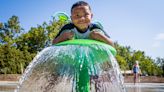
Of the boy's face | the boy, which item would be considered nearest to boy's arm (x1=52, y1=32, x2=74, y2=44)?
the boy

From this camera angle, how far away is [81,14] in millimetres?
3797

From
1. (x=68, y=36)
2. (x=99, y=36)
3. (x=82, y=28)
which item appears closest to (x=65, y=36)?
(x=68, y=36)

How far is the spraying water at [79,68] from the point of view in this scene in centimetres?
361

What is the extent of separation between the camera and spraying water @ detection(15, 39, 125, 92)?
361 cm

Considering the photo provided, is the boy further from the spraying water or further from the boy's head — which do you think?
the spraying water

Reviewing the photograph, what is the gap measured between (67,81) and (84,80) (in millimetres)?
442

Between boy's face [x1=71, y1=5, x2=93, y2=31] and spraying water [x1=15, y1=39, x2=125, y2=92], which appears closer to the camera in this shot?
spraying water [x1=15, y1=39, x2=125, y2=92]

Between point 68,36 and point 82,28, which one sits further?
point 82,28

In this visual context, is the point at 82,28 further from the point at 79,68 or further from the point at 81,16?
the point at 79,68

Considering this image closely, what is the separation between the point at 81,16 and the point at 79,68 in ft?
1.86

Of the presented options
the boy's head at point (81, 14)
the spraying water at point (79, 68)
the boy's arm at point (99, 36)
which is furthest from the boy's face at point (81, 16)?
the spraying water at point (79, 68)

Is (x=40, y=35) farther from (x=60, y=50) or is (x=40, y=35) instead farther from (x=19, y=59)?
(x=60, y=50)

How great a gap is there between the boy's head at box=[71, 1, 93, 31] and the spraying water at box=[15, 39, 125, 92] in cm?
36

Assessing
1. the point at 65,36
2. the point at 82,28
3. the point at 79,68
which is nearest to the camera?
the point at 79,68
